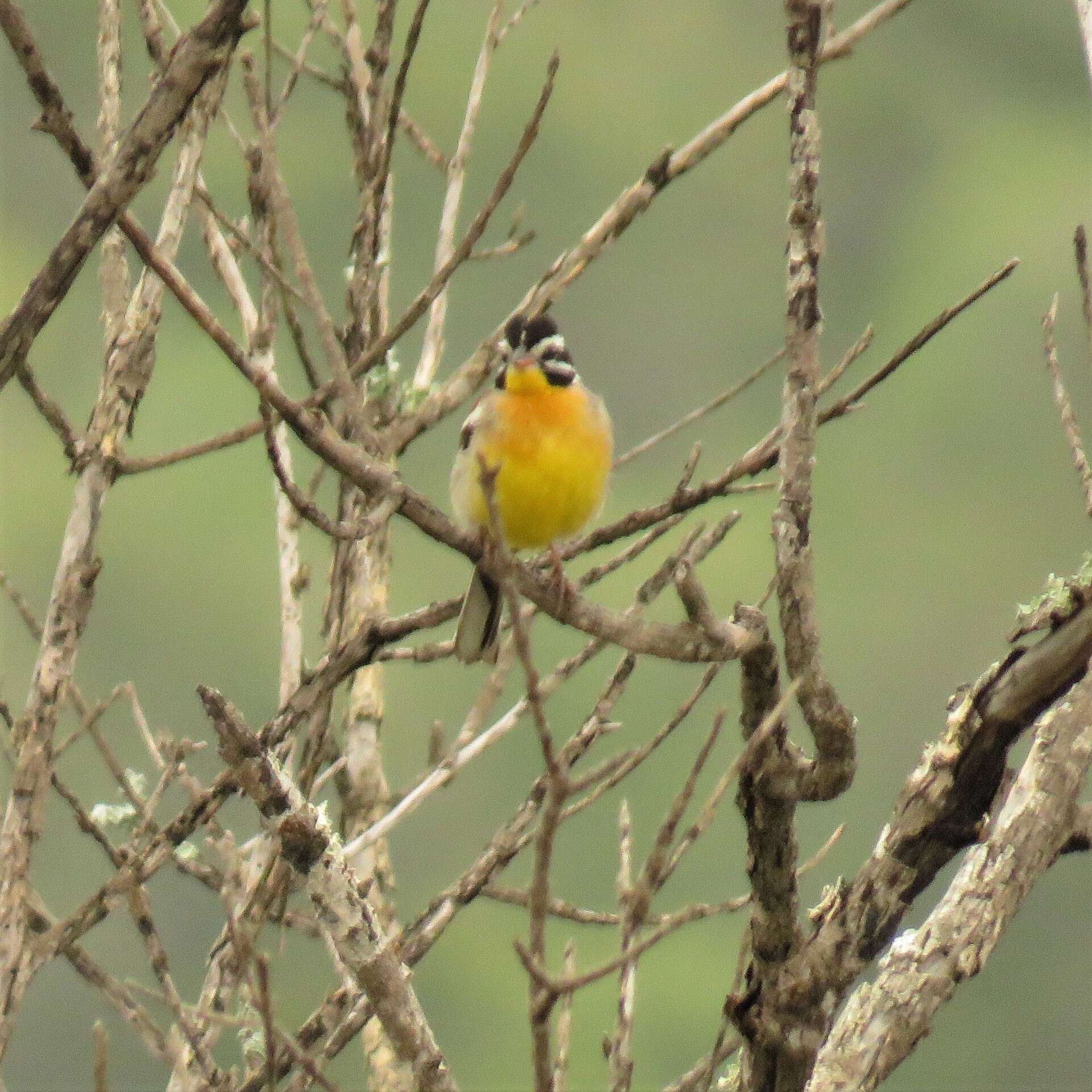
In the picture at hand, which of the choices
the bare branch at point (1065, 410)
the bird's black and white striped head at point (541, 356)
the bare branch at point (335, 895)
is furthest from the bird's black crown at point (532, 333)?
the bare branch at point (335, 895)

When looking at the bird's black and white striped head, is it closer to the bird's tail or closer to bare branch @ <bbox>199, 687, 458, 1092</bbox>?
the bird's tail

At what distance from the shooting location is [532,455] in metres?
6.01

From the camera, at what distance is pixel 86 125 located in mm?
18984

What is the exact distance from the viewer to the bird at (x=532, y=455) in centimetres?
593

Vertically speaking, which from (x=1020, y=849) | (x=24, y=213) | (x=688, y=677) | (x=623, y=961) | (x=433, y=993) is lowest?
(x=623, y=961)

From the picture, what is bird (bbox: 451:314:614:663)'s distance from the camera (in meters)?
5.93

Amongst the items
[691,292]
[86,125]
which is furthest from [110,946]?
[691,292]

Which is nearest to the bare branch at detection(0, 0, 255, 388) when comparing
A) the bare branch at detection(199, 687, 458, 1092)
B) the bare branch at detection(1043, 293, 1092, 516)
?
the bare branch at detection(199, 687, 458, 1092)

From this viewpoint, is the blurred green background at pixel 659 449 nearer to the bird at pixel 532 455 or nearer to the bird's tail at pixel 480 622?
the bird at pixel 532 455

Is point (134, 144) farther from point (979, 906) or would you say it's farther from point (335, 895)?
point (979, 906)

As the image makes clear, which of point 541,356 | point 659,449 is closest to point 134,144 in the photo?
point 541,356

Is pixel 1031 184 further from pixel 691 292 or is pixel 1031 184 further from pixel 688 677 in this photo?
pixel 688 677

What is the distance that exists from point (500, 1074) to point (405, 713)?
5385mm

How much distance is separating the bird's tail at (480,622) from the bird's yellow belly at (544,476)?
0.17m
